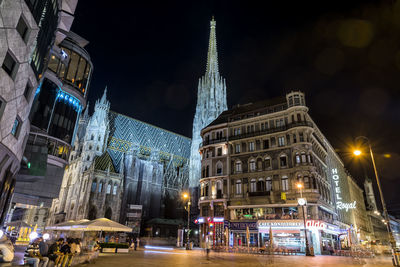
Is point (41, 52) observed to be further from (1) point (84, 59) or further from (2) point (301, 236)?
(2) point (301, 236)

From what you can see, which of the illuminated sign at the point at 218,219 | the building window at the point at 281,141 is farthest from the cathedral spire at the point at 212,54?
the illuminated sign at the point at 218,219

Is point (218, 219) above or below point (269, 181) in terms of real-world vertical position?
below

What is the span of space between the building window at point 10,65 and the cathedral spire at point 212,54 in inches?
2939

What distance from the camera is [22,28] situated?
66.0 ft

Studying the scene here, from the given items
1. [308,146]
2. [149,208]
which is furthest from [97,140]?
[308,146]

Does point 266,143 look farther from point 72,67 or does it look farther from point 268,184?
point 72,67

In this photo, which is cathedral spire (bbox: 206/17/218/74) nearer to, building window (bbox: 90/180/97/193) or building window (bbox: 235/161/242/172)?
building window (bbox: 90/180/97/193)

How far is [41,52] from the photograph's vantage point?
24734 millimetres

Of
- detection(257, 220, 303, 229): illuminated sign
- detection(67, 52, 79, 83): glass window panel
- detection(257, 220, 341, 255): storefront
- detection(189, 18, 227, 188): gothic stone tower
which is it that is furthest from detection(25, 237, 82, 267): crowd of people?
detection(189, 18, 227, 188): gothic stone tower

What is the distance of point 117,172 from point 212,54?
5399cm

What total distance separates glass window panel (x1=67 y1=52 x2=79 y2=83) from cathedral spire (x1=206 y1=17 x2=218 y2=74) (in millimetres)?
51240

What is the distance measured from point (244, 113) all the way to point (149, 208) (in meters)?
40.7

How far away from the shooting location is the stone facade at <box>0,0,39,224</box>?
18172 mm

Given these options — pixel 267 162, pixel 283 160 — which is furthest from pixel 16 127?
pixel 283 160
